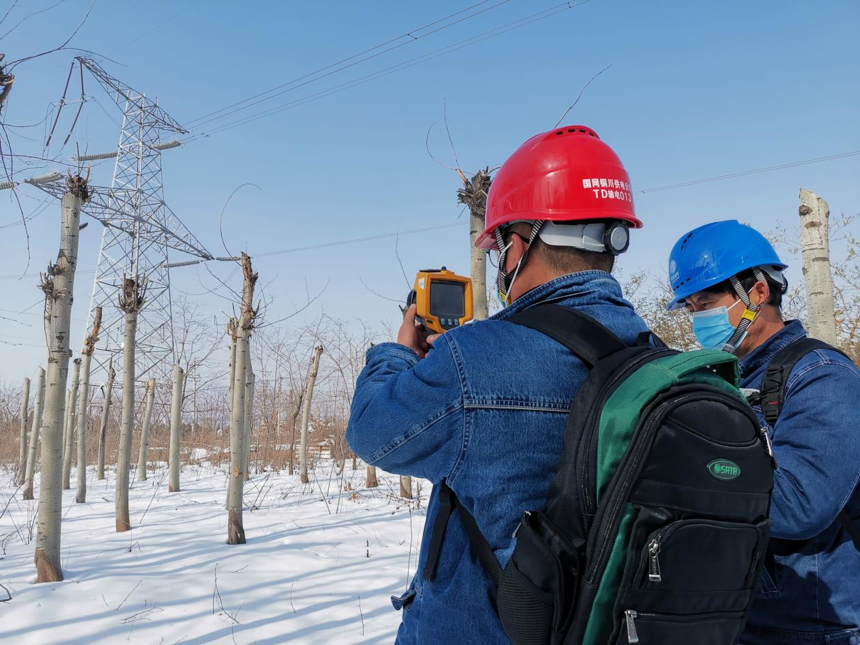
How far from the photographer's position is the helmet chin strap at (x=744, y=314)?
222cm

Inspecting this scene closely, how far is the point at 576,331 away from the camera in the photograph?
1228mm

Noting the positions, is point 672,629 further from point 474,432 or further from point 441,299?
point 441,299

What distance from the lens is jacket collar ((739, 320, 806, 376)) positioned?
206cm

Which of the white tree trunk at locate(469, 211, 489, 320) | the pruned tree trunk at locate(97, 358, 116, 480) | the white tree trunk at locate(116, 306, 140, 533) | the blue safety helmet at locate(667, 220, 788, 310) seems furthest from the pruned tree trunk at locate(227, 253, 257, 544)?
the pruned tree trunk at locate(97, 358, 116, 480)

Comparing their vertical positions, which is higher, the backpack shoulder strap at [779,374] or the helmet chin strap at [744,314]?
the helmet chin strap at [744,314]

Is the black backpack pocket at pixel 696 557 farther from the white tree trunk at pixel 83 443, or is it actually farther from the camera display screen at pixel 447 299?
the white tree trunk at pixel 83 443

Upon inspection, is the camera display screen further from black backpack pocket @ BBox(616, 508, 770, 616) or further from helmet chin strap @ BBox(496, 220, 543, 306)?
black backpack pocket @ BBox(616, 508, 770, 616)

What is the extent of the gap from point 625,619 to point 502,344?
0.54 m

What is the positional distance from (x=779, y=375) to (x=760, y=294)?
0.51 metres

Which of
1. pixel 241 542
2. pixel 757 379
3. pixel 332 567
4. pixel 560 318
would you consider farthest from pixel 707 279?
pixel 241 542

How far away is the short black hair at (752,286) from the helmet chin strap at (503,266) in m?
1.26

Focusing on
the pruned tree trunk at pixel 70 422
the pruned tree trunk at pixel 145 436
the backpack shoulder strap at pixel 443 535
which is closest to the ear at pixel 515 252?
the backpack shoulder strap at pixel 443 535

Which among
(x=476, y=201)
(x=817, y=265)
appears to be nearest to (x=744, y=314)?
(x=476, y=201)

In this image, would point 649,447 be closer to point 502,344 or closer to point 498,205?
point 502,344
